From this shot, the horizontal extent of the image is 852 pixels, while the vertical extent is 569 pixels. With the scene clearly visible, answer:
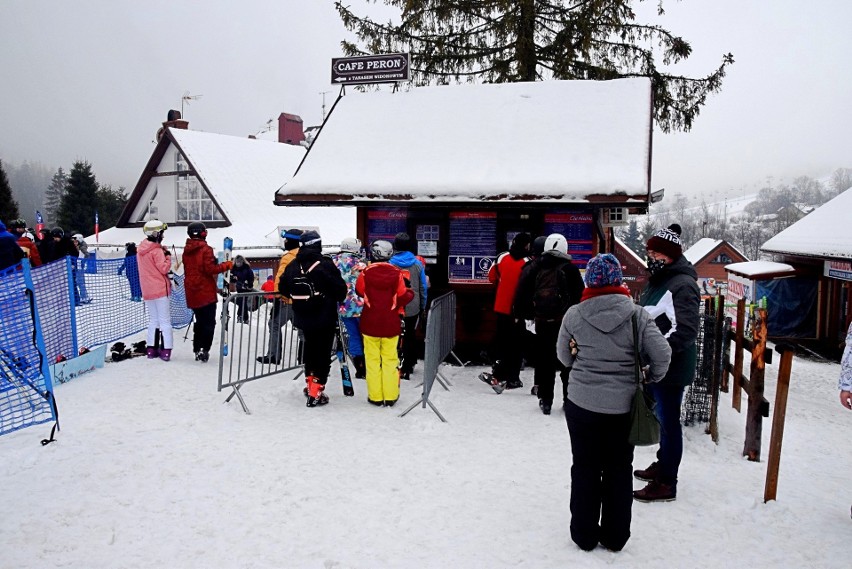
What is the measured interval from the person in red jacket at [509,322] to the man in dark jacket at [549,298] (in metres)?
0.74

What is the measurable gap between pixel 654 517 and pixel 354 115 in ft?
30.7

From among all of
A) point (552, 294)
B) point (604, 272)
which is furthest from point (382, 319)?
point (604, 272)

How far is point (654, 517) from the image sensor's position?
4559 mm

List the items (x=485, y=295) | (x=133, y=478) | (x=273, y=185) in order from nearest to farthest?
(x=133, y=478) < (x=485, y=295) < (x=273, y=185)

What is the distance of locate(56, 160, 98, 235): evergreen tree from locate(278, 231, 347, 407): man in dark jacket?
4659cm

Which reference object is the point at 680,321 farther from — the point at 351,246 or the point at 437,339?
the point at 351,246

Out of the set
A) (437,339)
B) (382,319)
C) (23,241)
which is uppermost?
(23,241)

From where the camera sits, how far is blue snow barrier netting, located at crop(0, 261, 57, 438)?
5.68 meters

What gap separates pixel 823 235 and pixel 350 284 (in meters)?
18.8

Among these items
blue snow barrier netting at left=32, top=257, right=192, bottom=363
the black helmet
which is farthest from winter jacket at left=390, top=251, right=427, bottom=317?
blue snow barrier netting at left=32, top=257, right=192, bottom=363

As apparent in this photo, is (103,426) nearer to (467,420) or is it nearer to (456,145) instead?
(467,420)

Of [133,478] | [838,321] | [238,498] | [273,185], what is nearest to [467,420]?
[238,498]

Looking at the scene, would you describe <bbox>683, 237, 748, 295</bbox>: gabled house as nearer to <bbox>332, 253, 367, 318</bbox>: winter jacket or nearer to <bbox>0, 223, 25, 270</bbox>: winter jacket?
<bbox>332, 253, 367, 318</bbox>: winter jacket

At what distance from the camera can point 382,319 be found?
6930 mm
